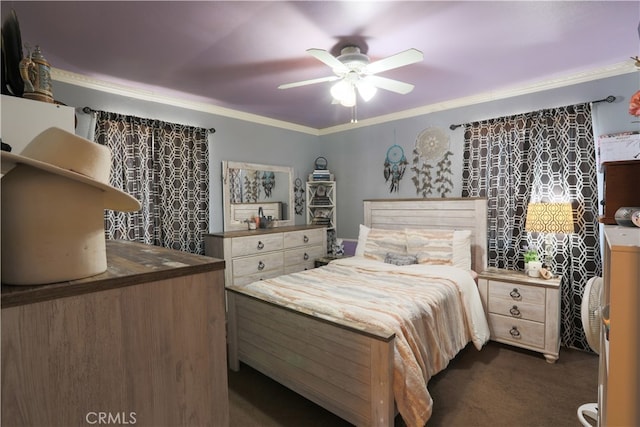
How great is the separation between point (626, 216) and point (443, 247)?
189 cm

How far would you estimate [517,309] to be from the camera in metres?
2.74

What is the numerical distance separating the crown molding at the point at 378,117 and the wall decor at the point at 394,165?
412 mm

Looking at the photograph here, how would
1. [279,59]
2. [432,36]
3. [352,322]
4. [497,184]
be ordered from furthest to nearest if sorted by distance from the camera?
[497,184] → [279,59] → [432,36] → [352,322]

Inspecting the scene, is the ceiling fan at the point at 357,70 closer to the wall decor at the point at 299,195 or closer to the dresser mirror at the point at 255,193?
the dresser mirror at the point at 255,193

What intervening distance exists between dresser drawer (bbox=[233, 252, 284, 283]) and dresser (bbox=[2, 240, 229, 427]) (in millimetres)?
2487

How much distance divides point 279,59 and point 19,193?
6.95 feet

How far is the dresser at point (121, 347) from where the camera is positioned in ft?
1.86

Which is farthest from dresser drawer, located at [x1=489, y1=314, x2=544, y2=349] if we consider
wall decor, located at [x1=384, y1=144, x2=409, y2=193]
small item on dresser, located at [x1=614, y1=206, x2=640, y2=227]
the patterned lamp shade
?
wall decor, located at [x1=384, y1=144, x2=409, y2=193]

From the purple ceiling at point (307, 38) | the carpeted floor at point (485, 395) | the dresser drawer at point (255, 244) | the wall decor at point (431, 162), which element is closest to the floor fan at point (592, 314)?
the carpeted floor at point (485, 395)

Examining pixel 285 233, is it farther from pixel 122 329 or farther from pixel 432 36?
pixel 122 329

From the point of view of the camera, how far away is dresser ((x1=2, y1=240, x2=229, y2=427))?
567 millimetres

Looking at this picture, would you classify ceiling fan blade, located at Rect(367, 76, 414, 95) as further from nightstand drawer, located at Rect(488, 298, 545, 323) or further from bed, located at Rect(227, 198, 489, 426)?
nightstand drawer, located at Rect(488, 298, 545, 323)

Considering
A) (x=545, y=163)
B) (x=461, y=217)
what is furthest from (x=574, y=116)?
(x=461, y=217)

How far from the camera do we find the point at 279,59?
2352mm
